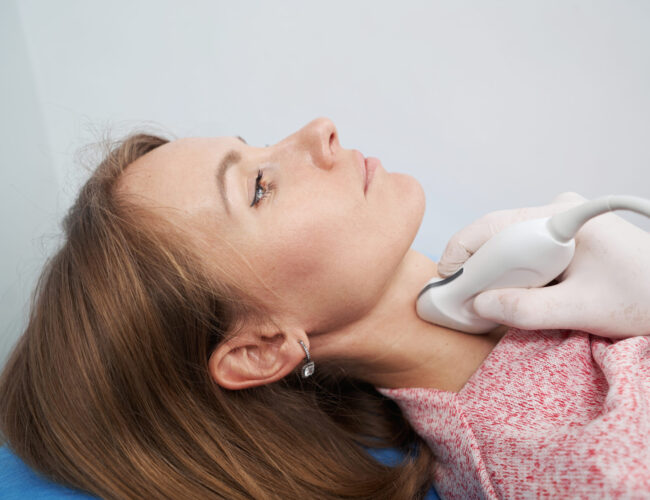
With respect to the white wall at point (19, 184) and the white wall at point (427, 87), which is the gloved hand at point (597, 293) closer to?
the white wall at point (427, 87)

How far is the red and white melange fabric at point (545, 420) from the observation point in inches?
29.7

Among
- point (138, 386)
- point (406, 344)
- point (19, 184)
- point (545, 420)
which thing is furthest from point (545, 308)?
point (19, 184)

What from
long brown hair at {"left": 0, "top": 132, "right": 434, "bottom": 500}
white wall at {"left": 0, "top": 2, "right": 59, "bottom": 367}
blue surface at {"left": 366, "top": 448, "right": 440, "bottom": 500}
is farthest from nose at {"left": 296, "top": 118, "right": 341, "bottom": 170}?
white wall at {"left": 0, "top": 2, "right": 59, "bottom": 367}

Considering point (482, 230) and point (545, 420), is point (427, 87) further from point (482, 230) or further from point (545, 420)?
point (545, 420)

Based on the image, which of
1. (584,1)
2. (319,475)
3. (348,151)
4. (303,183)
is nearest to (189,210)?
(303,183)

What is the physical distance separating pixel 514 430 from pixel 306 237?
511 mm

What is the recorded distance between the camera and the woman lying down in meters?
0.96

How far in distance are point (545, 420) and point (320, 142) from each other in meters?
0.66

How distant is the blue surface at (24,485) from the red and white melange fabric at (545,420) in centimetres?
21

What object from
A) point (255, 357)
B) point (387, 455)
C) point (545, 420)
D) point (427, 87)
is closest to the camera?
point (545, 420)

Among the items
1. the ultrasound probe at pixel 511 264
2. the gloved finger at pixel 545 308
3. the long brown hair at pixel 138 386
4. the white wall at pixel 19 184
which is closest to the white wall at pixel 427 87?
the white wall at pixel 19 184

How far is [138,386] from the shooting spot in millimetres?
979

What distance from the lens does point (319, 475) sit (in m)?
1.10

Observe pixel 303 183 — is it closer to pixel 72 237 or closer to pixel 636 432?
pixel 72 237
